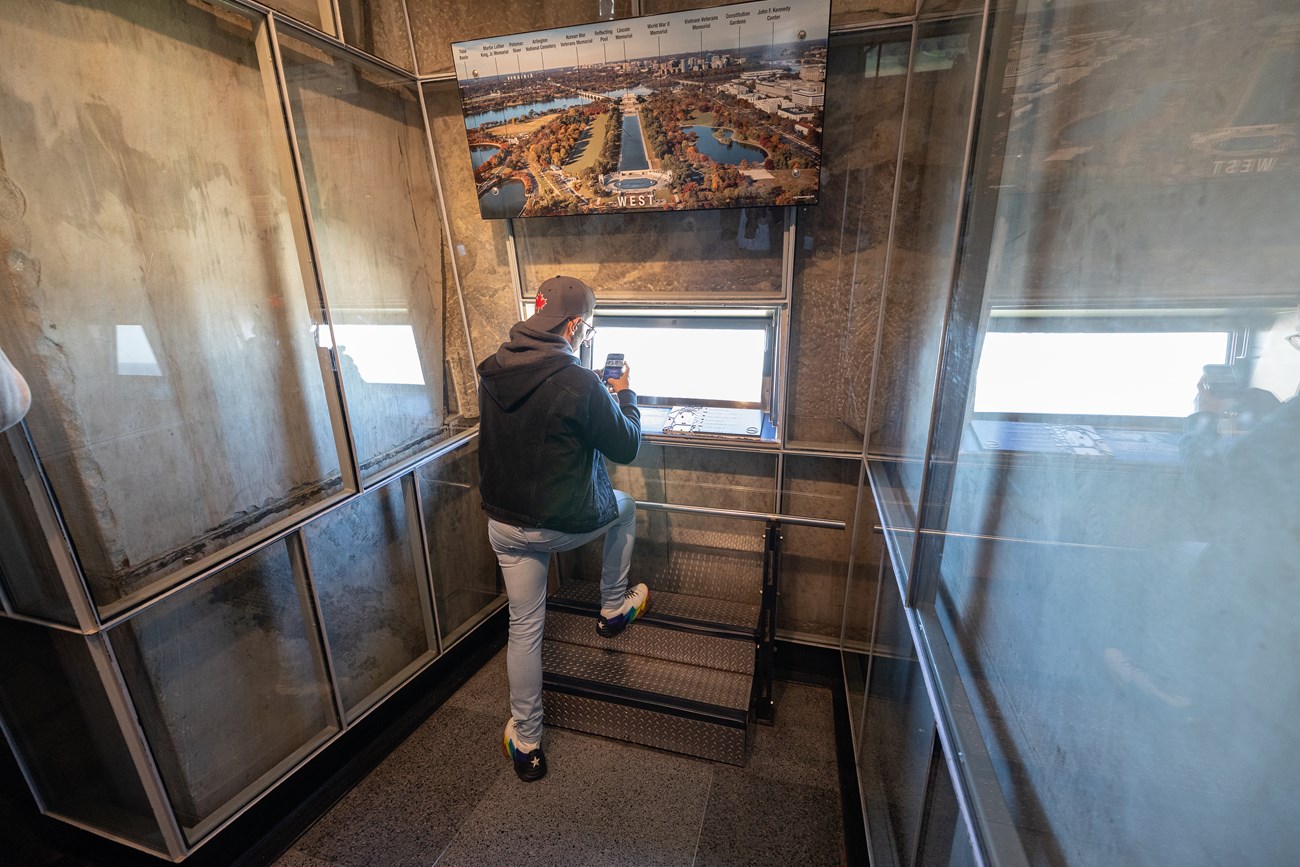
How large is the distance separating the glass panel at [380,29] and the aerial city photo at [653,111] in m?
0.49

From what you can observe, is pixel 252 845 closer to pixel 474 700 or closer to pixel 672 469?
pixel 474 700

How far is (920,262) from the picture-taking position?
178cm

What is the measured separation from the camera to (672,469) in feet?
9.23

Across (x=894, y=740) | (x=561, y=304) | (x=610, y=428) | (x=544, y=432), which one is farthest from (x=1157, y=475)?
(x=561, y=304)

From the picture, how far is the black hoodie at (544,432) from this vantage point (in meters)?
1.92

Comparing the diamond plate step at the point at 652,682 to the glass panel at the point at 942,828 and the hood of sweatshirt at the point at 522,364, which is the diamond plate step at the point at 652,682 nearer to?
the glass panel at the point at 942,828

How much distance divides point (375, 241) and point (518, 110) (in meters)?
0.82

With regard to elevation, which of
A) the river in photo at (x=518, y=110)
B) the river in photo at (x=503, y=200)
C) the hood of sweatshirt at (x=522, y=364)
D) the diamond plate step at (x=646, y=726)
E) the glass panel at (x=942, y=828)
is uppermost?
the river in photo at (x=518, y=110)

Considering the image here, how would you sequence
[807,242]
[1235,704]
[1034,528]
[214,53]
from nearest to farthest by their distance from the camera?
[1235,704] < [1034,528] < [214,53] < [807,242]

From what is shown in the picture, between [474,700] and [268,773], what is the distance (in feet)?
2.81

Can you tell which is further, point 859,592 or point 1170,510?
point 859,592

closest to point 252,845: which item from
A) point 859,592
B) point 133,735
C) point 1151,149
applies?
point 133,735

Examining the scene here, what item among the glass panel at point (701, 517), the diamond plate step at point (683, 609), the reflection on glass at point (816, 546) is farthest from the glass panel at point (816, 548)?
the diamond plate step at point (683, 609)

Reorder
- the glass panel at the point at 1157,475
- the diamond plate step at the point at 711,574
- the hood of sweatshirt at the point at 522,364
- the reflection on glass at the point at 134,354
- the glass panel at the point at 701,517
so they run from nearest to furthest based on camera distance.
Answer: the glass panel at the point at 1157,475 < the reflection on glass at the point at 134,354 < the hood of sweatshirt at the point at 522,364 < the glass panel at the point at 701,517 < the diamond plate step at the point at 711,574
